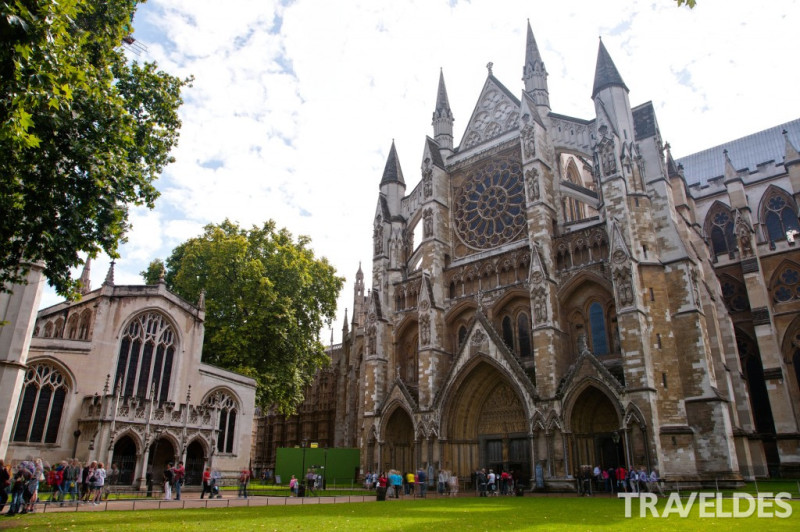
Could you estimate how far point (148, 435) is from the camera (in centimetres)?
2309

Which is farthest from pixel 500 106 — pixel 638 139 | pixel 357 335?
pixel 357 335

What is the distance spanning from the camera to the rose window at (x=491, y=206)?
3109 centimetres

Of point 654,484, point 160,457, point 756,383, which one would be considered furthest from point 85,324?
point 756,383

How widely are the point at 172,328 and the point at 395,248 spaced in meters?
14.1

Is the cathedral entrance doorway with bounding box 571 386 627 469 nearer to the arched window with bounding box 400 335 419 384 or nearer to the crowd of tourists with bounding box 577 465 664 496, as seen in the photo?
the crowd of tourists with bounding box 577 465 664 496

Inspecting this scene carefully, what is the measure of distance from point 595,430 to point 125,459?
19795mm

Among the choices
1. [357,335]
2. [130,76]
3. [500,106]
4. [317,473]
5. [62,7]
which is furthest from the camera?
[357,335]

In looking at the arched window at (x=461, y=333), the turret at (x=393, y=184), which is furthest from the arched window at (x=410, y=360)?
the turret at (x=393, y=184)

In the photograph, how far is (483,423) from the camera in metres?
28.5

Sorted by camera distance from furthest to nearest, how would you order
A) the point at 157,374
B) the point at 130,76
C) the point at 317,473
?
the point at 317,473 < the point at 157,374 < the point at 130,76

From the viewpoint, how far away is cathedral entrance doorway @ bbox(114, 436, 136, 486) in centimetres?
2259

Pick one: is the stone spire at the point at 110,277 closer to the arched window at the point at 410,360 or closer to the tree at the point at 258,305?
the tree at the point at 258,305

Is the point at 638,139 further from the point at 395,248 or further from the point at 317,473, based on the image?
the point at 317,473

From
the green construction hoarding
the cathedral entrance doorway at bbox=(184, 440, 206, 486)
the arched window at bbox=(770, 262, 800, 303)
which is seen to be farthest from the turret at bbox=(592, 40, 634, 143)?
the cathedral entrance doorway at bbox=(184, 440, 206, 486)
